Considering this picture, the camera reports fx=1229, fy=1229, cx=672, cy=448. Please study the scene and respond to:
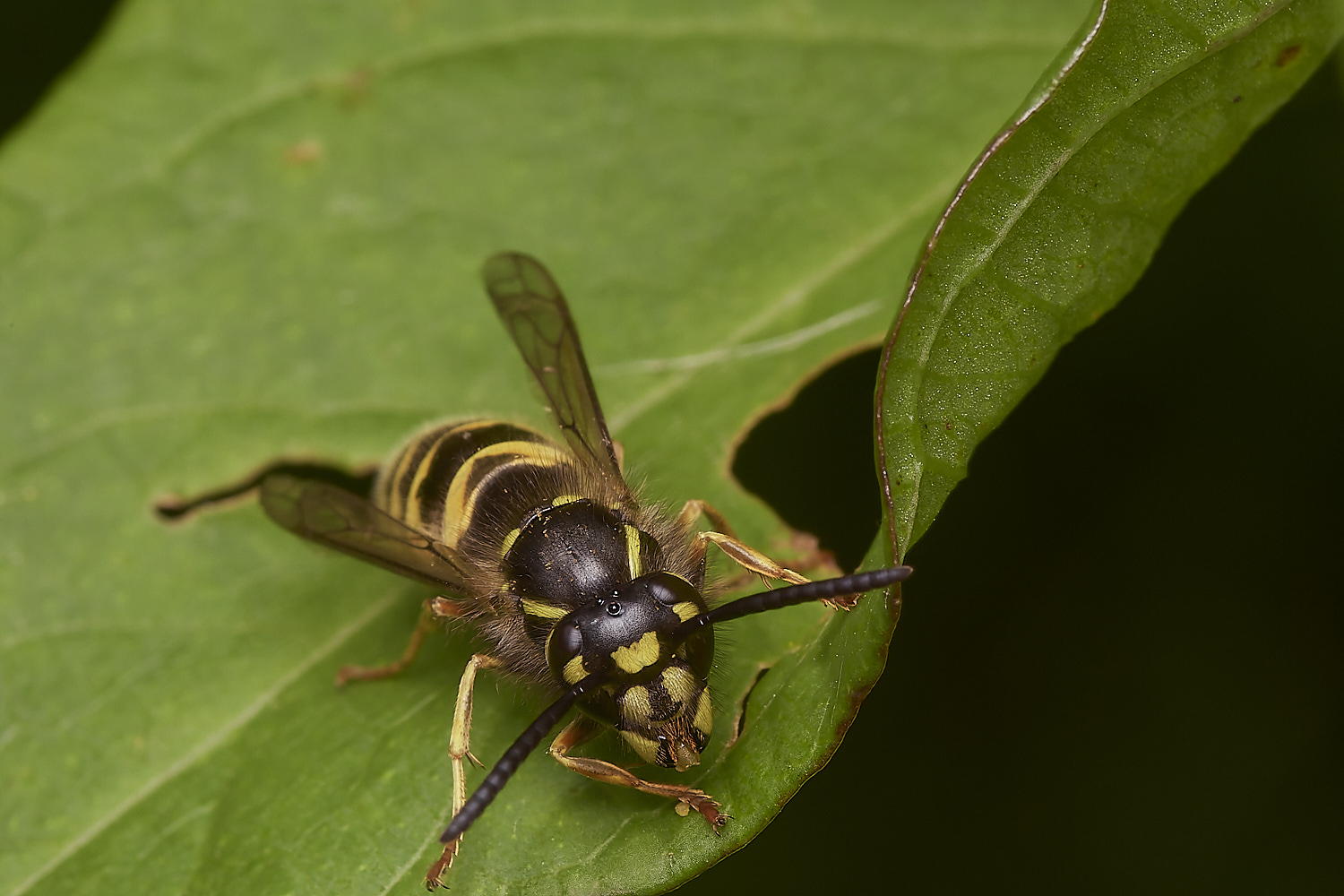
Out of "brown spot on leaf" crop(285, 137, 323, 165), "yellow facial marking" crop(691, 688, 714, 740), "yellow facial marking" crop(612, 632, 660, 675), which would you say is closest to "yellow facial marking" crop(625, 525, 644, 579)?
"yellow facial marking" crop(612, 632, 660, 675)

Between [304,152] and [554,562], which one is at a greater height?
[554,562]

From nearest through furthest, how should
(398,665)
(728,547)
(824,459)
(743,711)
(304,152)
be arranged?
(743,711) → (728,547) → (398,665) → (824,459) → (304,152)

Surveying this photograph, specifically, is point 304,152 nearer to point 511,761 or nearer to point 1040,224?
point 511,761

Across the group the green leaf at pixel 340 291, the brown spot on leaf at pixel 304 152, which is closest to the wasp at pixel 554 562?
the green leaf at pixel 340 291

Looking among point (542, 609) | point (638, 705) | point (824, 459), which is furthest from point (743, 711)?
point (824, 459)

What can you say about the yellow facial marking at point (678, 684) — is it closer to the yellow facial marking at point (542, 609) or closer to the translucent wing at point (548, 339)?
the yellow facial marking at point (542, 609)
